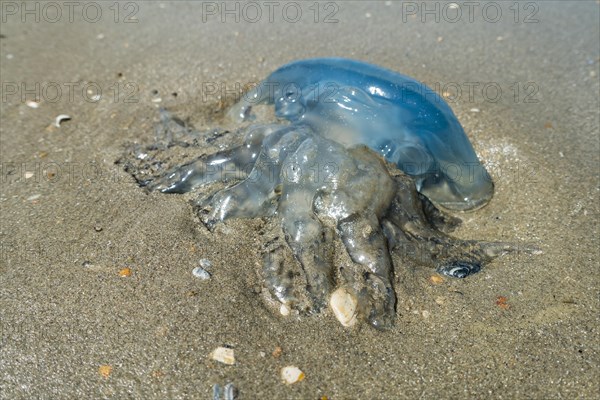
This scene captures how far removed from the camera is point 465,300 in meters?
2.58

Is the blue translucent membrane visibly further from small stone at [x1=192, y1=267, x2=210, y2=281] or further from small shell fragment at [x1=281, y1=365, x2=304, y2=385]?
small shell fragment at [x1=281, y1=365, x2=304, y2=385]

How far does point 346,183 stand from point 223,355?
910 millimetres

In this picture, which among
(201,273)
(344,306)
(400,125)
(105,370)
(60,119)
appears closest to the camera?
(105,370)

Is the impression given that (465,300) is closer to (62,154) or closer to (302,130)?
(302,130)

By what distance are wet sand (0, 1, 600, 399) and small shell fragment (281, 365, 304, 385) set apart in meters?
0.02

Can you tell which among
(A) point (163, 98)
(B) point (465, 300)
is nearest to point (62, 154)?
(A) point (163, 98)

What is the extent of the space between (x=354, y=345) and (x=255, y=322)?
1.26ft

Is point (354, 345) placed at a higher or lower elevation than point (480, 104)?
lower

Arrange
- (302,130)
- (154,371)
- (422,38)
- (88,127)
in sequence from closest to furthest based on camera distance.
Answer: (154,371)
(302,130)
(88,127)
(422,38)

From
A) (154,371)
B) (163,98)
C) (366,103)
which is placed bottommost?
(154,371)

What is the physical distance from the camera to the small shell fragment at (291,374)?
2229mm

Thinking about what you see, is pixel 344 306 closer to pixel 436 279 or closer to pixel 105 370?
pixel 436 279

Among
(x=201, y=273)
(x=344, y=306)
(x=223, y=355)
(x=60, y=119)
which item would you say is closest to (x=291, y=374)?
(x=223, y=355)

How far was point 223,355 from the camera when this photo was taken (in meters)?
2.27
